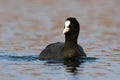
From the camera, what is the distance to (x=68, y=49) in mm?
17438

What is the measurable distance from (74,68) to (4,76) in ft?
7.40

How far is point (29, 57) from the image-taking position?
17500 mm

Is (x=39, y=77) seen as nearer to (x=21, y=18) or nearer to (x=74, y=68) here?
(x=74, y=68)

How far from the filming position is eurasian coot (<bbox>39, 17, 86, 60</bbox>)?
1728 cm

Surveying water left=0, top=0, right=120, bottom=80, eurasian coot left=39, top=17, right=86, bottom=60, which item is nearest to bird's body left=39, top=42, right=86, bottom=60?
eurasian coot left=39, top=17, right=86, bottom=60

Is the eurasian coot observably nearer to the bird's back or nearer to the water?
the bird's back

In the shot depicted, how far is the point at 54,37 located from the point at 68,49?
492cm

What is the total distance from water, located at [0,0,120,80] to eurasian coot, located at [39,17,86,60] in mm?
367

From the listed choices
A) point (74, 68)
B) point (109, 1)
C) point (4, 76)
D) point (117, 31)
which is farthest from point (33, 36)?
point (109, 1)

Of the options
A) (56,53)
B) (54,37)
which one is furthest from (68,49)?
(54,37)

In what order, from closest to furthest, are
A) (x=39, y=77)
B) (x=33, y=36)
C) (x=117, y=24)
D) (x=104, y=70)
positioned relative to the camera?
(x=39, y=77)
(x=104, y=70)
(x=33, y=36)
(x=117, y=24)

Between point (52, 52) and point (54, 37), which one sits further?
point (54, 37)

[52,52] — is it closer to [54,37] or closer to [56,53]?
[56,53]

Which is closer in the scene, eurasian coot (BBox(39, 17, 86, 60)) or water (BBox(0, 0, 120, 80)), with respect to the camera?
water (BBox(0, 0, 120, 80))
